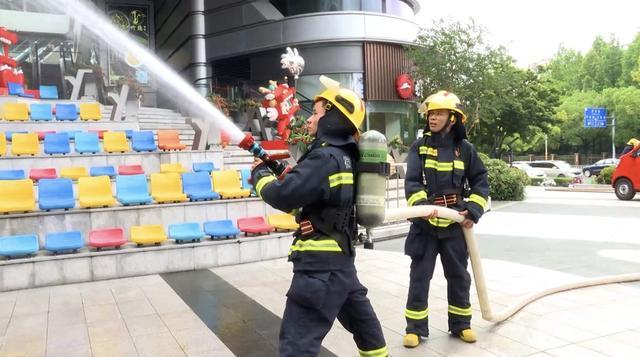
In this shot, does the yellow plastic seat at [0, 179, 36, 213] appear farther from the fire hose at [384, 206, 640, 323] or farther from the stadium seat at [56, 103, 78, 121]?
the stadium seat at [56, 103, 78, 121]

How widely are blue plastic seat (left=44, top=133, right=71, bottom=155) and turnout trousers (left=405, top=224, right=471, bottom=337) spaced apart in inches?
366

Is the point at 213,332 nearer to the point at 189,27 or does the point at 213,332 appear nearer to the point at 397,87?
the point at 397,87

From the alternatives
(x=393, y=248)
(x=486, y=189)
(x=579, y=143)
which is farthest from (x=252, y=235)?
(x=579, y=143)

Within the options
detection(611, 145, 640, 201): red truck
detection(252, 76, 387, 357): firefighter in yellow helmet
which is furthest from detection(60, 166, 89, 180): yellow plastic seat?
detection(611, 145, 640, 201): red truck

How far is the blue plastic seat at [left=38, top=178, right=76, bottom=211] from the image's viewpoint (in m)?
7.46

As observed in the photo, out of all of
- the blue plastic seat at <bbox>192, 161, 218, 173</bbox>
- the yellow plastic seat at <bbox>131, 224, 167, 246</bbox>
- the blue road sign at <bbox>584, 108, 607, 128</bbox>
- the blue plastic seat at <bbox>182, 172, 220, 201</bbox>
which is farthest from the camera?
the blue road sign at <bbox>584, 108, 607, 128</bbox>

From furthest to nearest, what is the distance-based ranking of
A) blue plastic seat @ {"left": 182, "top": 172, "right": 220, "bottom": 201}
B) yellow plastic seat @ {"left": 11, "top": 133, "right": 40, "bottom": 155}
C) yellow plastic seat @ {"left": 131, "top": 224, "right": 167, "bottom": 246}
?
yellow plastic seat @ {"left": 11, "top": 133, "right": 40, "bottom": 155}
blue plastic seat @ {"left": 182, "top": 172, "right": 220, "bottom": 201}
yellow plastic seat @ {"left": 131, "top": 224, "right": 167, "bottom": 246}

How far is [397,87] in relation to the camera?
80.2ft

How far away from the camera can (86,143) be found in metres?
11.4

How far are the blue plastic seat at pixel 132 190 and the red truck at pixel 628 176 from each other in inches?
561

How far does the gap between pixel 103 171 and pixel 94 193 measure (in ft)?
6.81

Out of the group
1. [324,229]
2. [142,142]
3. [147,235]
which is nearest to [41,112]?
[142,142]

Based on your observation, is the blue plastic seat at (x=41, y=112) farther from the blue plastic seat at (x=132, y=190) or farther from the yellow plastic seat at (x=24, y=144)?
the blue plastic seat at (x=132, y=190)

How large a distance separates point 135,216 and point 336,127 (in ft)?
18.7
